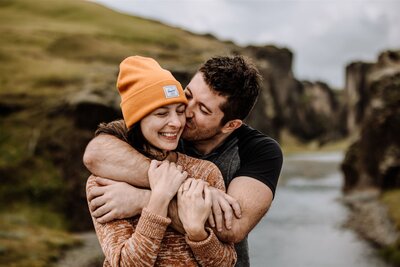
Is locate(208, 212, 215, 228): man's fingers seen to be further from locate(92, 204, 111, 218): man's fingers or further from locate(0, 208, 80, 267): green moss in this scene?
locate(0, 208, 80, 267): green moss

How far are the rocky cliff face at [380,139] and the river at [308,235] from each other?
249 cm

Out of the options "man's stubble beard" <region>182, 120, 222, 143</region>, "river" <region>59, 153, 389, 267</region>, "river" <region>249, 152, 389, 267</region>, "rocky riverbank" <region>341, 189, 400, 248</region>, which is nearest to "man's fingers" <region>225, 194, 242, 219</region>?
"man's stubble beard" <region>182, 120, 222, 143</region>

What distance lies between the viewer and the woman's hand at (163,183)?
9.70 feet

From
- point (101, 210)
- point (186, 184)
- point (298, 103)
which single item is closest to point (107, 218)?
point (101, 210)

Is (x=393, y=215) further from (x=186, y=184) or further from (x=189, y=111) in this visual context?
(x=186, y=184)

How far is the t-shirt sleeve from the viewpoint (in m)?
3.53

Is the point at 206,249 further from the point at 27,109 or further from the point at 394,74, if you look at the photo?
the point at 394,74

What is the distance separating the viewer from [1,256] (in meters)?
16.1

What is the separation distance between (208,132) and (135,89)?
2.39 ft

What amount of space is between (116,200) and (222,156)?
3.26 feet

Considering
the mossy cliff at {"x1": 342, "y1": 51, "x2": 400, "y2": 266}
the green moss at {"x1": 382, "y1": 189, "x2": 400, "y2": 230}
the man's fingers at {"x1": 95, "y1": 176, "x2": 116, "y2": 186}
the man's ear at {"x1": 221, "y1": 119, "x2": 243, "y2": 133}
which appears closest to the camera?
the man's fingers at {"x1": 95, "y1": 176, "x2": 116, "y2": 186}

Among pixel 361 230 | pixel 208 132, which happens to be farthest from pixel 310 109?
pixel 208 132

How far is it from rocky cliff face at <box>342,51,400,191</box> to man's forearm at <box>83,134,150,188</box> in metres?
26.3

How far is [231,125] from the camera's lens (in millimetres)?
3879
